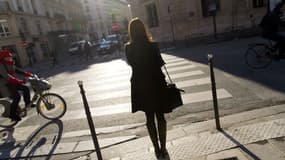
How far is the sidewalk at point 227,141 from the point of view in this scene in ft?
10.1

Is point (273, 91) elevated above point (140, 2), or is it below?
below

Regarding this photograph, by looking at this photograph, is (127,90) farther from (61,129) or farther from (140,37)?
(140,37)

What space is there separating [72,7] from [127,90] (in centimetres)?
5650

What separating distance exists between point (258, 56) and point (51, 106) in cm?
625

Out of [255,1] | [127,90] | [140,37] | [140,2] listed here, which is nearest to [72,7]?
[140,2]

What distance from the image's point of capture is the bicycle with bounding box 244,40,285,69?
22.6 ft

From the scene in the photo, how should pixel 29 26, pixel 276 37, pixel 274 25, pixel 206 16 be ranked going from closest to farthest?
pixel 274 25
pixel 276 37
pixel 206 16
pixel 29 26

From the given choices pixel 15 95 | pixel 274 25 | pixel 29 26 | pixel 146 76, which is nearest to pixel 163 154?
pixel 146 76

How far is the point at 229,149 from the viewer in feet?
10.5

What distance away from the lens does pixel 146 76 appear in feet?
9.72

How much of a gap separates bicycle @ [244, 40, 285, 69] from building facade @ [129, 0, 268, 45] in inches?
544

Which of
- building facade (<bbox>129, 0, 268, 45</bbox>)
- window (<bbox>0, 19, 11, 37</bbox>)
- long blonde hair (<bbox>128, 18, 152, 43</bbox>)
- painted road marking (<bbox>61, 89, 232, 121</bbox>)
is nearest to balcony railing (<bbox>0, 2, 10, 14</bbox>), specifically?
window (<bbox>0, 19, 11, 37</bbox>)

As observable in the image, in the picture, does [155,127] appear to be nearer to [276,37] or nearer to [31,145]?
[31,145]

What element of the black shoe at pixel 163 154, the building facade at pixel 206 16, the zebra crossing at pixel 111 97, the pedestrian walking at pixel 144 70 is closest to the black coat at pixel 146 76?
the pedestrian walking at pixel 144 70
